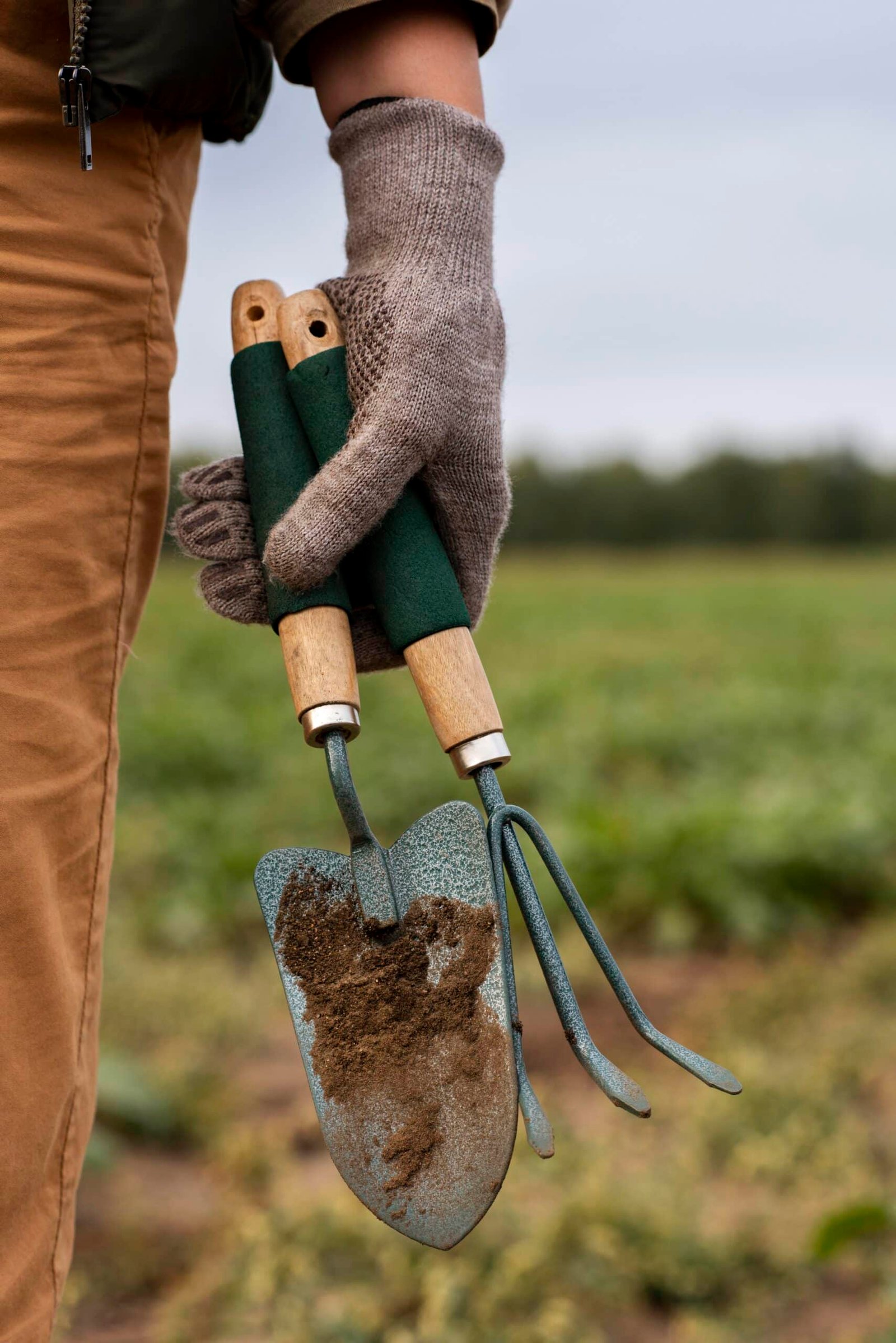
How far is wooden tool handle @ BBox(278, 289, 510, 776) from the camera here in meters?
1.14

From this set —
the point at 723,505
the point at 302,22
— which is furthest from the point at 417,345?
the point at 723,505

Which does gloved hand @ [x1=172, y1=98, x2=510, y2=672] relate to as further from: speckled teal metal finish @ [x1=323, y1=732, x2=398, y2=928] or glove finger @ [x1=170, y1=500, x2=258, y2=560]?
speckled teal metal finish @ [x1=323, y1=732, x2=398, y2=928]

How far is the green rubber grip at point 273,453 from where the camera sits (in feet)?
3.87

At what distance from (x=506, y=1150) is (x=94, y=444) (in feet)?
2.45

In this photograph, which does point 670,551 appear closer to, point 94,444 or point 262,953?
point 262,953

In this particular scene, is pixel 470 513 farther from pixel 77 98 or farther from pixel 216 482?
pixel 77 98

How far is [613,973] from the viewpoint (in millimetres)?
1126

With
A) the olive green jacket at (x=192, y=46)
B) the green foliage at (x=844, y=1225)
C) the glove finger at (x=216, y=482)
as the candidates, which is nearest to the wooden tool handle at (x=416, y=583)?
the glove finger at (x=216, y=482)

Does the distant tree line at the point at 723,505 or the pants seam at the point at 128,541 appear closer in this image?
the pants seam at the point at 128,541

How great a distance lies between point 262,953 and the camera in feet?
13.5

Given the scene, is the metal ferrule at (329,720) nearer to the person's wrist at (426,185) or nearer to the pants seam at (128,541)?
the pants seam at (128,541)

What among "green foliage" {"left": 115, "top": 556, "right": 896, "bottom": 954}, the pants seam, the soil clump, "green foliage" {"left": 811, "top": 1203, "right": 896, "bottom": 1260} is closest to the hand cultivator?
the soil clump

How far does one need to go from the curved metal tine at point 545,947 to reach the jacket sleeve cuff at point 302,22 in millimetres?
814

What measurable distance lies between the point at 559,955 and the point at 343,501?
17.9 inches
